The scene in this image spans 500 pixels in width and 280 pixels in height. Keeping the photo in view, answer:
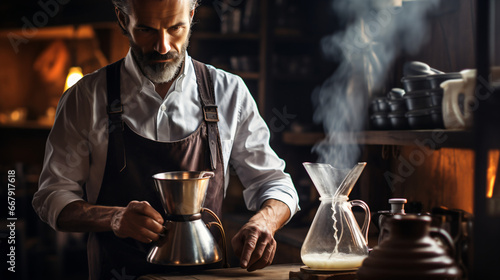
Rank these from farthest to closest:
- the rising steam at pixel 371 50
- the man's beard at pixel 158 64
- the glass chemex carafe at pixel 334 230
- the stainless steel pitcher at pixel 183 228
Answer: the rising steam at pixel 371 50, the man's beard at pixel 158 64, the glass chemex carafe at pixel 334 230, the stainless steel pitcher at pixel 183 228

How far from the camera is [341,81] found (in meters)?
3.62

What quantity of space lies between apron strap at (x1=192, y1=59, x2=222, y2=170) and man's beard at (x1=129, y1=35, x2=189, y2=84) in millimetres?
124

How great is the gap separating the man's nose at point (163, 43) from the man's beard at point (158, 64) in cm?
2

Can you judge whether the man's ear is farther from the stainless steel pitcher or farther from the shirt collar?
the stainless steel pitcher

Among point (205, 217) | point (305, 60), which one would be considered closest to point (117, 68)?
point (205, 217)

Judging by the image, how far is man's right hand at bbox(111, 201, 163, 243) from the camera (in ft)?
5.24

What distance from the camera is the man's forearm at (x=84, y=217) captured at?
1847mm

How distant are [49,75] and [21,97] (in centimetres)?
46

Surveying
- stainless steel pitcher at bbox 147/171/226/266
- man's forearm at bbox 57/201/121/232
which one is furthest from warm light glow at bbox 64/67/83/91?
stainless steel pitcher at bbox 147/171/226/266

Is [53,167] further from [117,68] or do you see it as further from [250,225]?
[250,225]

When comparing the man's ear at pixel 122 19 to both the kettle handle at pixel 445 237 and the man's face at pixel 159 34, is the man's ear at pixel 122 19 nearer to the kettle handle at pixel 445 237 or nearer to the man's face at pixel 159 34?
the man's face at pixel 159 34

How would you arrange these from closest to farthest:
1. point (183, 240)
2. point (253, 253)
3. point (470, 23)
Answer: point (183, 240) < point (253, 253) < point (470, 23)

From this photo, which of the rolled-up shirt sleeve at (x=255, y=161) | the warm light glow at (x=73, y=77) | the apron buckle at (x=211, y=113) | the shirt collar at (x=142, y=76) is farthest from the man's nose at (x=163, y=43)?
the warm light glow at (x=73, y=77)

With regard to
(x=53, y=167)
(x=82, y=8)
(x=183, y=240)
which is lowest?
(x=183, y=240)
